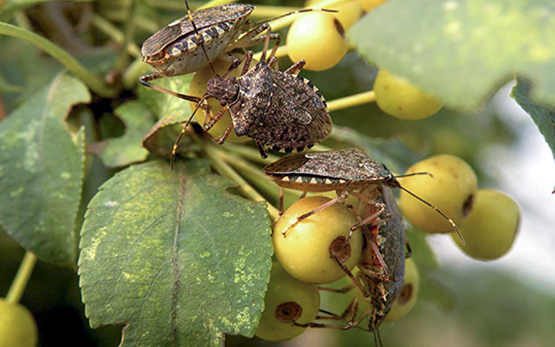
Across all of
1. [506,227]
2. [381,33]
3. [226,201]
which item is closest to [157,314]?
[226,201]

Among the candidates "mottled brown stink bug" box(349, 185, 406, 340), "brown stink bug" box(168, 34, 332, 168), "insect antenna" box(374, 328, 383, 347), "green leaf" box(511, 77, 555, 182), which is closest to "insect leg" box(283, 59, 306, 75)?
"brown stink bug" box(168, 34, 332, 168)

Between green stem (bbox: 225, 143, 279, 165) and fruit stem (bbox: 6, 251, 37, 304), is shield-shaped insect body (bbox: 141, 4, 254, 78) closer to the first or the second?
green stem (bbox: 225, 143, 279, 165)

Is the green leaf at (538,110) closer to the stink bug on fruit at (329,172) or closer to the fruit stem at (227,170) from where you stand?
the stink bug on fruit at (329,172)

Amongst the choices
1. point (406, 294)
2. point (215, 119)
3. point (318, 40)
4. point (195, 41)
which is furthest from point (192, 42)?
point (406, 294)

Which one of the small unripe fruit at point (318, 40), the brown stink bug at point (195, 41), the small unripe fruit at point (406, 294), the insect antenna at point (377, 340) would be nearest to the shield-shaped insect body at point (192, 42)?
the brown stink bug at point (195, 41)

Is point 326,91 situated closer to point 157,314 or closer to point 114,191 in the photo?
point 114,191

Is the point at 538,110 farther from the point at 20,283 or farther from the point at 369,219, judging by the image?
the point at 20,283
